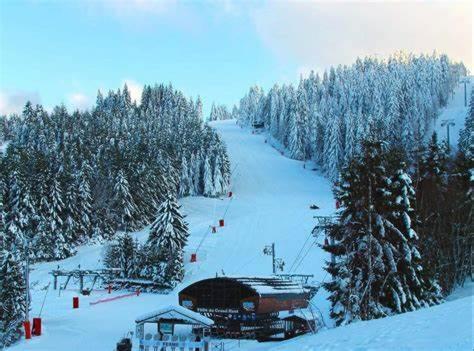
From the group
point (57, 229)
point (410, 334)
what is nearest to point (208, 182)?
point (57, 229)

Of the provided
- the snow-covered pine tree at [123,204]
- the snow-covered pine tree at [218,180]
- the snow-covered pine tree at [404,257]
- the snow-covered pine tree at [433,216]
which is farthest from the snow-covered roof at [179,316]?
the snow-covered pine tree at [218,180]

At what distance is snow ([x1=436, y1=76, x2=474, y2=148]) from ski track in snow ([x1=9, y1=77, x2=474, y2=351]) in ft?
5.69

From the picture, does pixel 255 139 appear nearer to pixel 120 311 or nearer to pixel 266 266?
pixel 266 266

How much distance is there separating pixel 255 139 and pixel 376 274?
134708 millimetres

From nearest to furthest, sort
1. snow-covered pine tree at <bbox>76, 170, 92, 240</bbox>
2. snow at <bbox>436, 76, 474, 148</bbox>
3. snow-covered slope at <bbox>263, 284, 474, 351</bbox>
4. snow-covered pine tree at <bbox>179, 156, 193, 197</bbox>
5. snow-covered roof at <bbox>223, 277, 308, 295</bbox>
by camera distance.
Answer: snow-covered slope at <bbox>263, 284, 474, 351</bbox>
snow-covered roof at <bbox>223, 277, 308, 295</bbox>
snow-covered pine tree at <bbox>76, 170, 92, 240</bbox>
snow-covered pine tree at <bbox>179, 156, 193, 197</bbox>
snow at <bbox>436, 76, 474, 148</bbox>

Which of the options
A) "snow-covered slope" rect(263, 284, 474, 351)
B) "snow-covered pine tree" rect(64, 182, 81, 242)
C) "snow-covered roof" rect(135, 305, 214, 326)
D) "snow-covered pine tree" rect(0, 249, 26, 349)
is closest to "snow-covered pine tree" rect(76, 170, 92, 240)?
"snow-covered pine tree" rect(64, 182, 81, 242)

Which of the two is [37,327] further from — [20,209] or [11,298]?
[20,209]

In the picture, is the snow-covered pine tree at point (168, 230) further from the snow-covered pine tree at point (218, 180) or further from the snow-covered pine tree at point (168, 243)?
the snow-covered pine tree at point (218, 180)

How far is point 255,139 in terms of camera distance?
523 ft

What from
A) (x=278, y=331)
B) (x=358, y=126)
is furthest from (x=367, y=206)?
(x=358, y=126)

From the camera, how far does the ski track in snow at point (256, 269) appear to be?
15524mm

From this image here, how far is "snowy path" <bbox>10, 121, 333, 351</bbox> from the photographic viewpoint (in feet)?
95.9

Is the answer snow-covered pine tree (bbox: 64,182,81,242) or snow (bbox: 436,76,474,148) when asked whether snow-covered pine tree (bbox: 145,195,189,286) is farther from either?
snow (bbox: 436,76,474,148)

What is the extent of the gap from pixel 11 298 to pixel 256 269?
24.3 m
